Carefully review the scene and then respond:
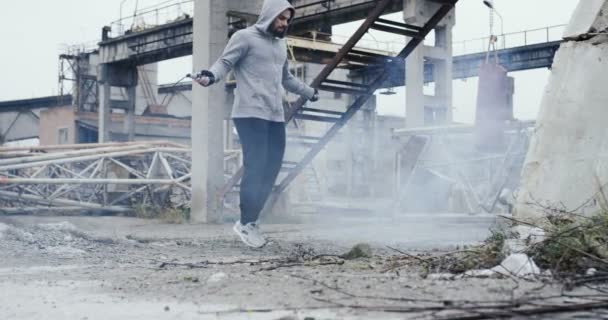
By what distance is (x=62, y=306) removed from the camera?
11.1 feet

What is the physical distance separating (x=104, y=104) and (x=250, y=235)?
37.5 meters

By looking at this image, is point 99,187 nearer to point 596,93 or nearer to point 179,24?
point 596,93

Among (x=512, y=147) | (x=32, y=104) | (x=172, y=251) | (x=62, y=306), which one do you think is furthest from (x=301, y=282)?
(x=32, y=104)

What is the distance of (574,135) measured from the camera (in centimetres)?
468

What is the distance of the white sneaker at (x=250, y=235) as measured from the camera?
6.38m

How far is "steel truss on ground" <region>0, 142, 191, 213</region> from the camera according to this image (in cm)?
1236

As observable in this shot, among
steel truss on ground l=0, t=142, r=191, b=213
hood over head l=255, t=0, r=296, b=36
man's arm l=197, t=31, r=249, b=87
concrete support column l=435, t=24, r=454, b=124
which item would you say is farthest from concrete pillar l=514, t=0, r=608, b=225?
concrete support column l=435, t=24, r=454, b=124

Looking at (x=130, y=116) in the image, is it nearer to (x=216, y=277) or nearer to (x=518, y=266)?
(x=216, y=277)

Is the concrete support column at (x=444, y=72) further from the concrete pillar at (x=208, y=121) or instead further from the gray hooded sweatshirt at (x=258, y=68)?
the gray hooded sweatshirt at (x=258, y=68)

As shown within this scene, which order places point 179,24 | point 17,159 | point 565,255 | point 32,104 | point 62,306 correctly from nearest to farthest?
point 62,306, point 565,255, point 17,159, point 179,24, point 32,104

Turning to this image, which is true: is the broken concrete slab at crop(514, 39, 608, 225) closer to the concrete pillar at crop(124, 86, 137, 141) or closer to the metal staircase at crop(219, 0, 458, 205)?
the metal staircase at crop(219, 0, 458, 205)

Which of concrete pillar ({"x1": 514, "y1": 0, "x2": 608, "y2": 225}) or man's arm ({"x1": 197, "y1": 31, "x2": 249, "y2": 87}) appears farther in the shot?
man's arm ({"x1": 197, "y1": 31, "x2": 249, "y2": 87})

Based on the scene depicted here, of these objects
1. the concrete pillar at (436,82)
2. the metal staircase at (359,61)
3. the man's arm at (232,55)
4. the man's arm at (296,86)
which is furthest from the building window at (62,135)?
the man's arm at (232,55)

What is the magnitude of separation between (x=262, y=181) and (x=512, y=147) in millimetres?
4879
